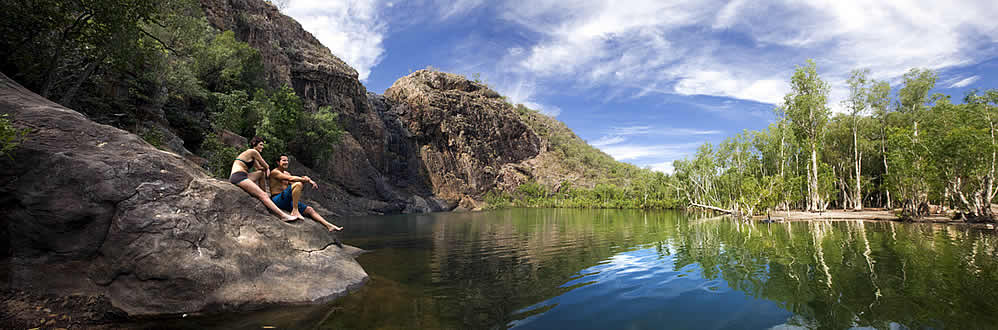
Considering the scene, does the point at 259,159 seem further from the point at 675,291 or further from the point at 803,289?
the point at 803,289

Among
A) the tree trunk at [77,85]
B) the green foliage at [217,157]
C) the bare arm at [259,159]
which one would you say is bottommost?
the bare arm at [259,159]

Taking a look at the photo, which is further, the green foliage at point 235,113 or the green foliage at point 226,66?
the green foliage at point 226,66

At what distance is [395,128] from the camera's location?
9944cm

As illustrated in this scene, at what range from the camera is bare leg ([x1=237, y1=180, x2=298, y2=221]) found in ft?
26.8

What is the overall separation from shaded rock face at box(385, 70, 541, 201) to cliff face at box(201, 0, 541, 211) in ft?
1.12

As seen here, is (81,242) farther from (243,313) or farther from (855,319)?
(855,319)

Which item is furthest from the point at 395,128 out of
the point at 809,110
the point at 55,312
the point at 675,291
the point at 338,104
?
the point at 675,291

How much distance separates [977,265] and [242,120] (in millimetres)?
51070

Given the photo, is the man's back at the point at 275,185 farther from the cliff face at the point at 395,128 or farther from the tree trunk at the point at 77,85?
the cliff face at the point at 395,128

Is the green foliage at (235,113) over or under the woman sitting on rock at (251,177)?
over

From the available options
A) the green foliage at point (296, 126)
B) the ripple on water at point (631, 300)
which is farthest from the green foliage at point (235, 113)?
the ripple on water at point (631, 300)

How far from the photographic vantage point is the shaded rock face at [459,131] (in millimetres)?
108500

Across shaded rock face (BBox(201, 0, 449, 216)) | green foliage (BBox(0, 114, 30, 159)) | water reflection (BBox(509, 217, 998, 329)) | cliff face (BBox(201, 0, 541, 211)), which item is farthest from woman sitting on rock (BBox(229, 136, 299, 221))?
cliff face (BBox(201, 0, 541, 211))

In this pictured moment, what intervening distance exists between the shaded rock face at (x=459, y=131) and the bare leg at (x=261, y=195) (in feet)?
299
